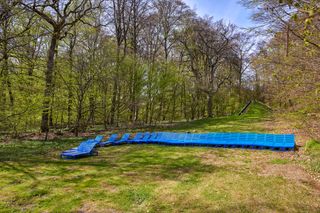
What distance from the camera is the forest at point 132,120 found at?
343 centimetres

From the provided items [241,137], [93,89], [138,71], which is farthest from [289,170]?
[138,71]

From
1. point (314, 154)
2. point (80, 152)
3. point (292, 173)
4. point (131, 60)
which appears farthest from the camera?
point (131, 60)

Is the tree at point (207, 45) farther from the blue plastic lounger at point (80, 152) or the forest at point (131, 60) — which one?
the blue plastic lounger at point (80, 152)

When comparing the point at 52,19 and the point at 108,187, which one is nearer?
the point at 108,187

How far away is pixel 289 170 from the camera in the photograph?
4652 millimetres

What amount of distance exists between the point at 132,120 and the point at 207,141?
7617 millimetres

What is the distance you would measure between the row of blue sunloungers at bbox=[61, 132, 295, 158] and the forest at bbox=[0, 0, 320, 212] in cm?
9

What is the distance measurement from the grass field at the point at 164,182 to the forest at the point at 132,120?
0.02 m

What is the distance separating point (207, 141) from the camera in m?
7.52

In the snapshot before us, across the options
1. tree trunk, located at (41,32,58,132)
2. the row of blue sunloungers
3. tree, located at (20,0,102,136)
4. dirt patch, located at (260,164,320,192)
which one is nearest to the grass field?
dirt patch, located at (260,164,320,192)

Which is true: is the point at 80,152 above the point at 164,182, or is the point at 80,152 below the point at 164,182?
above

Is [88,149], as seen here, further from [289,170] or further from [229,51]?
[229,51]

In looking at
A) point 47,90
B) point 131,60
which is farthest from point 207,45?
point 47,90

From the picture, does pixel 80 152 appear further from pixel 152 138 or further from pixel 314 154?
pixel 314 154
